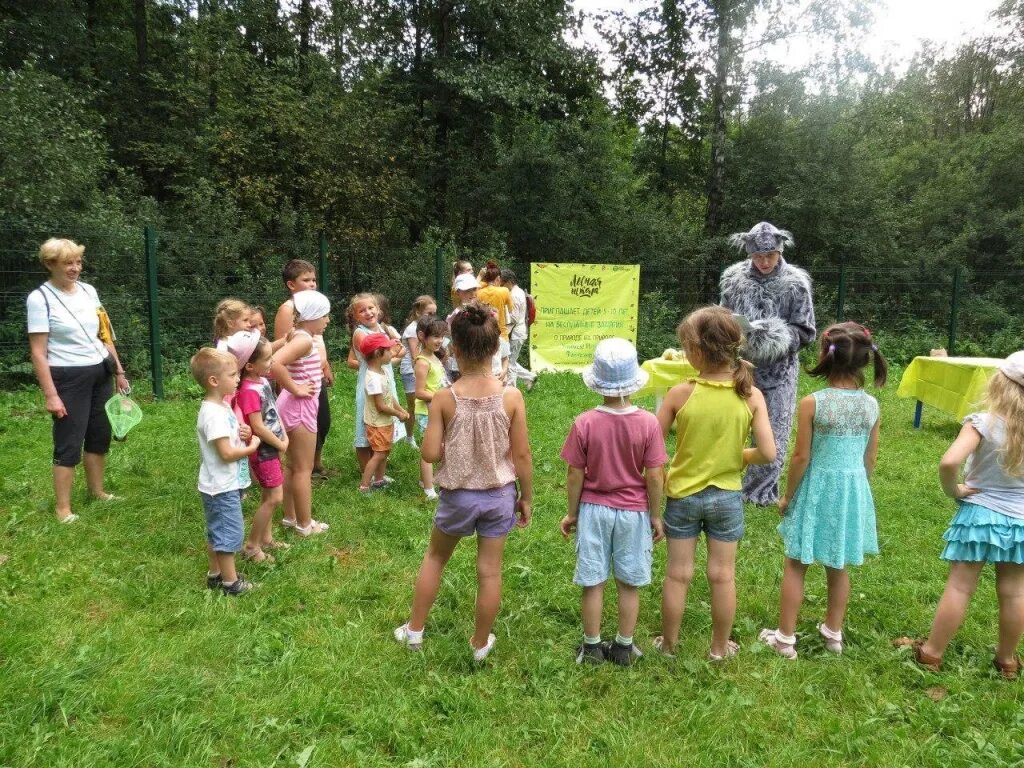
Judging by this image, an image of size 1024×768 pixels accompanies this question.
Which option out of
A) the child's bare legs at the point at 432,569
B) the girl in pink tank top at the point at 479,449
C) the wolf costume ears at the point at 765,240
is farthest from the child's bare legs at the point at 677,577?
the wolf costume ears at the point at 765,240

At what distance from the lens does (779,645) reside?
3.14 meters

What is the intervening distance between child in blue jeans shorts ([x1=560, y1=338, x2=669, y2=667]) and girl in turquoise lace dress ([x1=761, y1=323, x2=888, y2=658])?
0.66 m

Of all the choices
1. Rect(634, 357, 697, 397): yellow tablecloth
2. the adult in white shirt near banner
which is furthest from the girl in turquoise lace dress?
the adult in white shirt near banner

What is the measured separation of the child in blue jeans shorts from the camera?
2.79m

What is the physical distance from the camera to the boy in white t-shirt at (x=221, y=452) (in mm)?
3371

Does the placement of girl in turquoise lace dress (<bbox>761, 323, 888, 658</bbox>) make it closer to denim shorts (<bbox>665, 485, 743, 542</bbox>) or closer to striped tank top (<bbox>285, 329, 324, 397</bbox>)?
denim shorts (<bbox>665, 485, 743, 542</bbox>)

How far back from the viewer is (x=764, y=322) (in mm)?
4664

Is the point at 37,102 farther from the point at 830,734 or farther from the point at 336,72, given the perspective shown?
the point at 830,734

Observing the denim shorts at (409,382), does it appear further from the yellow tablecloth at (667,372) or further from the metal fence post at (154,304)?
the metal fence post at (154,304)

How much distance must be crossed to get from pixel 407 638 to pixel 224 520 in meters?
1.11

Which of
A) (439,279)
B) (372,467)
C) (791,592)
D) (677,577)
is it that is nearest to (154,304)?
(439,279)

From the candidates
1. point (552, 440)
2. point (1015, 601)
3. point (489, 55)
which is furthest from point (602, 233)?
point (1015, 601)

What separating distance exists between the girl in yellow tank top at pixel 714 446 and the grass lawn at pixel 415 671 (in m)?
0.49

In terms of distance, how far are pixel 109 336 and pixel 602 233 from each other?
12793 millimetres
